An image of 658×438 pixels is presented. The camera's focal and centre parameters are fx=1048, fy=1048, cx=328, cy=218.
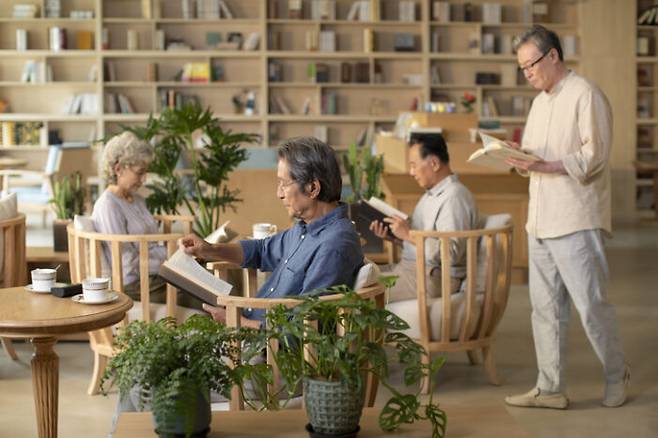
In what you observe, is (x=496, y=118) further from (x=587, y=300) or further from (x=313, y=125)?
(x=587, y=300)

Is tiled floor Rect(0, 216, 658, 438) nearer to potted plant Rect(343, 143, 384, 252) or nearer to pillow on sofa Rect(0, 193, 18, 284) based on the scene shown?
pillow on sofa Rect(0, 193, 18, 284)

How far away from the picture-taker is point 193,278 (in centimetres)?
339

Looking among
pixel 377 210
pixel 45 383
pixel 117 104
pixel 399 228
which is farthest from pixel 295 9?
pixel 45 383

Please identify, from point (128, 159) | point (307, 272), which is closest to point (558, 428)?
point (307, 272)

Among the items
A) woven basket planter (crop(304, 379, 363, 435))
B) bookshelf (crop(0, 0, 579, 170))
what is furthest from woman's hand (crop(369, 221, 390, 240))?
bookshelf (crop(0, 0, 579, 170))

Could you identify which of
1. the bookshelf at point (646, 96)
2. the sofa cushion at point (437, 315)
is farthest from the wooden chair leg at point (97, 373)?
the bookshelf at point (646, 96)

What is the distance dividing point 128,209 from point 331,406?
2858mm

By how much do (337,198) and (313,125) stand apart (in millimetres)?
9088

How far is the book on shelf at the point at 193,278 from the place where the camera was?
3.38m

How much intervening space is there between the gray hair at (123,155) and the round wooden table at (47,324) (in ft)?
4.82

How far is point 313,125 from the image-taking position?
1227 cm

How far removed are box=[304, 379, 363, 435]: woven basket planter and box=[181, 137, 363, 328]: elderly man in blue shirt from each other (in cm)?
85

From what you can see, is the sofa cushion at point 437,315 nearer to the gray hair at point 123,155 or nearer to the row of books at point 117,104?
the gray hair at point 123,155

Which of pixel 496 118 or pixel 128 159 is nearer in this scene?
pixel 128 159
